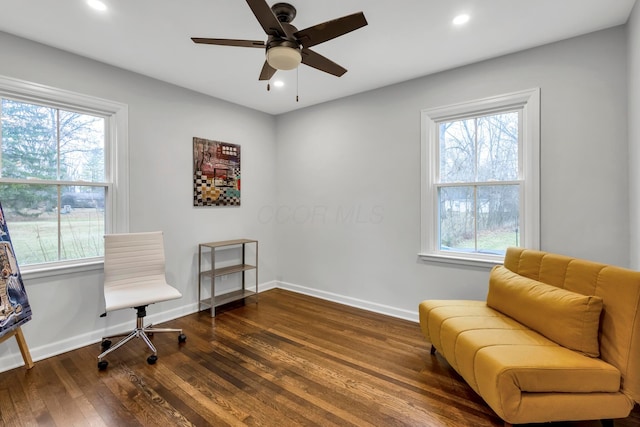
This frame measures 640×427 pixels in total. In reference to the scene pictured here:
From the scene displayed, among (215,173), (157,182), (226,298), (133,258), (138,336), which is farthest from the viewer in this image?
(215,173)

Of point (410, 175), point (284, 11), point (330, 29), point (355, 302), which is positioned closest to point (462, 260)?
point (410, 175)

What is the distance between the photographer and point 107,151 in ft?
9.68

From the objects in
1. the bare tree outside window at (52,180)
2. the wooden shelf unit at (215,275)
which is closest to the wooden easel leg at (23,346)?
the bare tree outside window at (52,180)

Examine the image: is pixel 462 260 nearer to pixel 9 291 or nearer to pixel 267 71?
pixel 267 71

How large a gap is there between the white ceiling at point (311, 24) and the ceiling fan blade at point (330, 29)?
13.7 inches

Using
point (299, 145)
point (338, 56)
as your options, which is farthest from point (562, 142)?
point (299, 145)

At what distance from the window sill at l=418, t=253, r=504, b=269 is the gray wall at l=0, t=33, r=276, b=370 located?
2.37 m

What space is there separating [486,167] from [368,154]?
129 centimetres

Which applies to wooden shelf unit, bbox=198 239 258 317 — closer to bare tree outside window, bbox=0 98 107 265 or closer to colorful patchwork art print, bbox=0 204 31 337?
bare tree outside window, bbox=0 98 107 265

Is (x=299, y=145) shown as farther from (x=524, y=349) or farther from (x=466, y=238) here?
(x=524, y=349)

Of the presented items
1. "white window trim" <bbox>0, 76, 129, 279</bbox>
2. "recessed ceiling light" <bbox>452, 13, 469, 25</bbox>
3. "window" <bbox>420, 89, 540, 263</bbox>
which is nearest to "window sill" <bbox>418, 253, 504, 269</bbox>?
"window" <bbox>420, 89, 540, 263</bbox>

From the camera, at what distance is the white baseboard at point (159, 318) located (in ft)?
7.89

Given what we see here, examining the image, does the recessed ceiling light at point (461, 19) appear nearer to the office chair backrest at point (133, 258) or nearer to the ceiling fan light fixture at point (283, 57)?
the ceiling fan light fixture at point (283, 57)

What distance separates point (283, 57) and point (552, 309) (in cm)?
231
